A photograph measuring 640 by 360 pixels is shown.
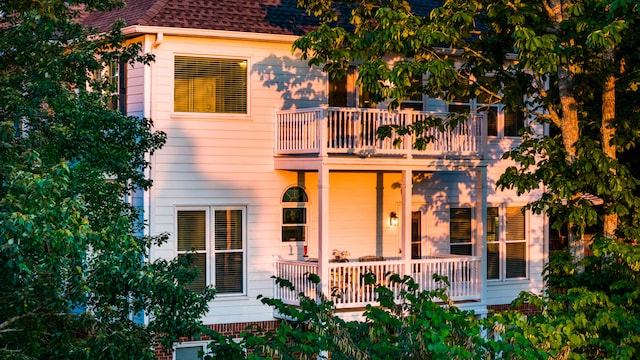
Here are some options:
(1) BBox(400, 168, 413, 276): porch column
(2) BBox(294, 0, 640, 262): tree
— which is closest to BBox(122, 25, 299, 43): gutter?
(2) BBox(294, 0, 640, 262): tree

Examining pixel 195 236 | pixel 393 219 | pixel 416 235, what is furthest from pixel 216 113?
pixel 416 235

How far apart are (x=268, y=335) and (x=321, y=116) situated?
355 inches

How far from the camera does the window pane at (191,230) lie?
21.7 m

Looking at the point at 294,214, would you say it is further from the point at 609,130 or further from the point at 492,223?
the point at 609,130

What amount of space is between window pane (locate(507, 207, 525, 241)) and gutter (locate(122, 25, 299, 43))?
764cm

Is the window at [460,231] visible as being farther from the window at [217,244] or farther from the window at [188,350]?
the window at [188,350]

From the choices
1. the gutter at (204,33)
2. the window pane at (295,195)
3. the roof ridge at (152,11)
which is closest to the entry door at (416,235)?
the window pane at (295,195)

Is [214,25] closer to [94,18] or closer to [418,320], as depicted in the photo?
[94,18]

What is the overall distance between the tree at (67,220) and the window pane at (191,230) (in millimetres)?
6582

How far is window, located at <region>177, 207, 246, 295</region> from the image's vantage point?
21.8 m

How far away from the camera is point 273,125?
22.6 meters

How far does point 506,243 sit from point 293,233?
240 inches

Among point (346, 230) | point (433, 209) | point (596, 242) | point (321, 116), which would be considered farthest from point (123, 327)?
point (433, 209)

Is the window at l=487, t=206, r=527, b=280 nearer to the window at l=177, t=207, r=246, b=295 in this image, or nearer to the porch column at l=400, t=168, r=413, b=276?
the porch column at l=400, t=168, r=413, b=276
